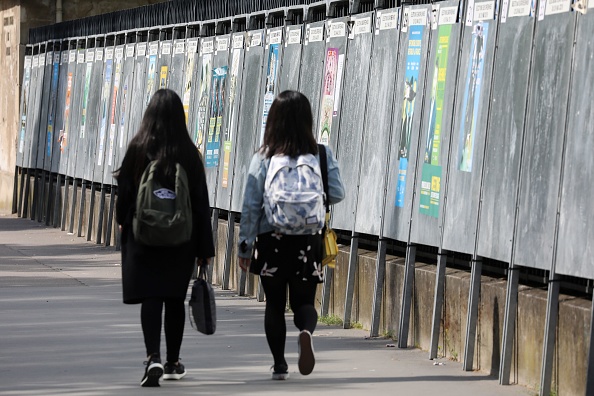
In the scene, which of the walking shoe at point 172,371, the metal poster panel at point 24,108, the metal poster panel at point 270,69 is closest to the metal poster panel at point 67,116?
the metal poster panel at point 24,108

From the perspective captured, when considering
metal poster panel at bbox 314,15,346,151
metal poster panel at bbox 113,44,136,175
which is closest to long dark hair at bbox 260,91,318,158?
metal poster panel at bbox 314,15,346,151

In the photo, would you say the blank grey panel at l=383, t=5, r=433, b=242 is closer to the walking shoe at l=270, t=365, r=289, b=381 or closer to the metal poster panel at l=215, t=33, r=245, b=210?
the walking shoe at l=270, t=365, r=289, b=381

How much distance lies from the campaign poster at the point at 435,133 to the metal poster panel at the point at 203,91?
602 centimetres

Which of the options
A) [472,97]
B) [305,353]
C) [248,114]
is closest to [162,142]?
[305,353]

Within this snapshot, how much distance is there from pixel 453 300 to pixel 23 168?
19.2m

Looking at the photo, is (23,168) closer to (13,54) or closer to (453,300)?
(13,54)

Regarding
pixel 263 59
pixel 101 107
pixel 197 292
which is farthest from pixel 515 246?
pixel 101 107

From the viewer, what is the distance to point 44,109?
2694 cm

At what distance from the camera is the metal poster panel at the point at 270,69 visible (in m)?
14.2

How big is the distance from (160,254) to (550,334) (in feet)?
6.93

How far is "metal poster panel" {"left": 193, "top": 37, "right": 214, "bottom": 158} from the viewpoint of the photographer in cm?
1631

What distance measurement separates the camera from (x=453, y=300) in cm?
1018

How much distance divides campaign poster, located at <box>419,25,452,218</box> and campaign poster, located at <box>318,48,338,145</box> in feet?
7.46

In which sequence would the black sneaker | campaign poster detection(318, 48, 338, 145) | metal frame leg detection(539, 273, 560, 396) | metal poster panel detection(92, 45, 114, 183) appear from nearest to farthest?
metal frame leg detection(539, 273, 560, 396)
the black sneaker
campaign poster detection(318, 48, 338, 145)
metal poster panel detection(92, 45, 114, 183)
